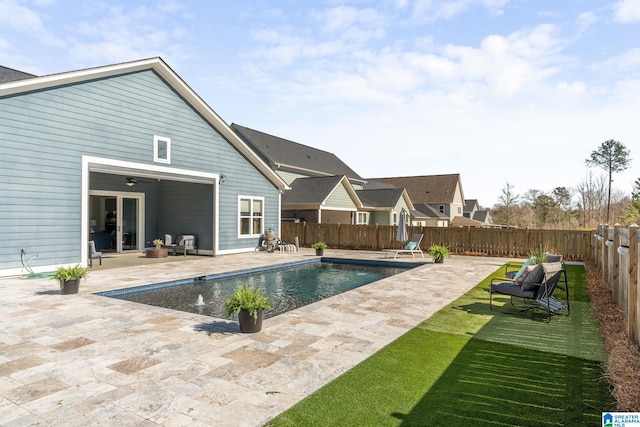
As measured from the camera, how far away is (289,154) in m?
29.4

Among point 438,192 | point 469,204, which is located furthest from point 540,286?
point 469,204

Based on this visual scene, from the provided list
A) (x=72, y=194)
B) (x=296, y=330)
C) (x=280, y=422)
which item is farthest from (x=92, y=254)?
(x=280, y=422)

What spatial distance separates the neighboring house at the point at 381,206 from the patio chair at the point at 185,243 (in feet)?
44.6

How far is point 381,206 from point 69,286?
2213 centimetres

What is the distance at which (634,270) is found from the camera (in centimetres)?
455

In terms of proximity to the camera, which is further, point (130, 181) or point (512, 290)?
point (130, 181)

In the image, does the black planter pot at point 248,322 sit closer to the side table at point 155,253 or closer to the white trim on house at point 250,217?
the side table at point 155,253

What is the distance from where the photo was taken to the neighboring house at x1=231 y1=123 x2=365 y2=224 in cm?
2194

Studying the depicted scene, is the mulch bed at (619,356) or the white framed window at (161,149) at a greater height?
the white framed window at (161,149)

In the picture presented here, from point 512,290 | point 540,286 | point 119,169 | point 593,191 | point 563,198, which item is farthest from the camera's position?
point 563,198

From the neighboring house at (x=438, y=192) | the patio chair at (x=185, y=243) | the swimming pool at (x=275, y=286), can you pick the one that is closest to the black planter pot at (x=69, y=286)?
the swimming pool at (x=275, y=286)

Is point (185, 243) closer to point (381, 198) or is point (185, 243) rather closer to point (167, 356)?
point (167, 356)

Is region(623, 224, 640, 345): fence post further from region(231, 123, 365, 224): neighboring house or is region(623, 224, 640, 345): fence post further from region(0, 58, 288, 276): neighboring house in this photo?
region(231, 123, 365, 224): neighboring house

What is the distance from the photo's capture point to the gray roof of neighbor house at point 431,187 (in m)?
42.5
